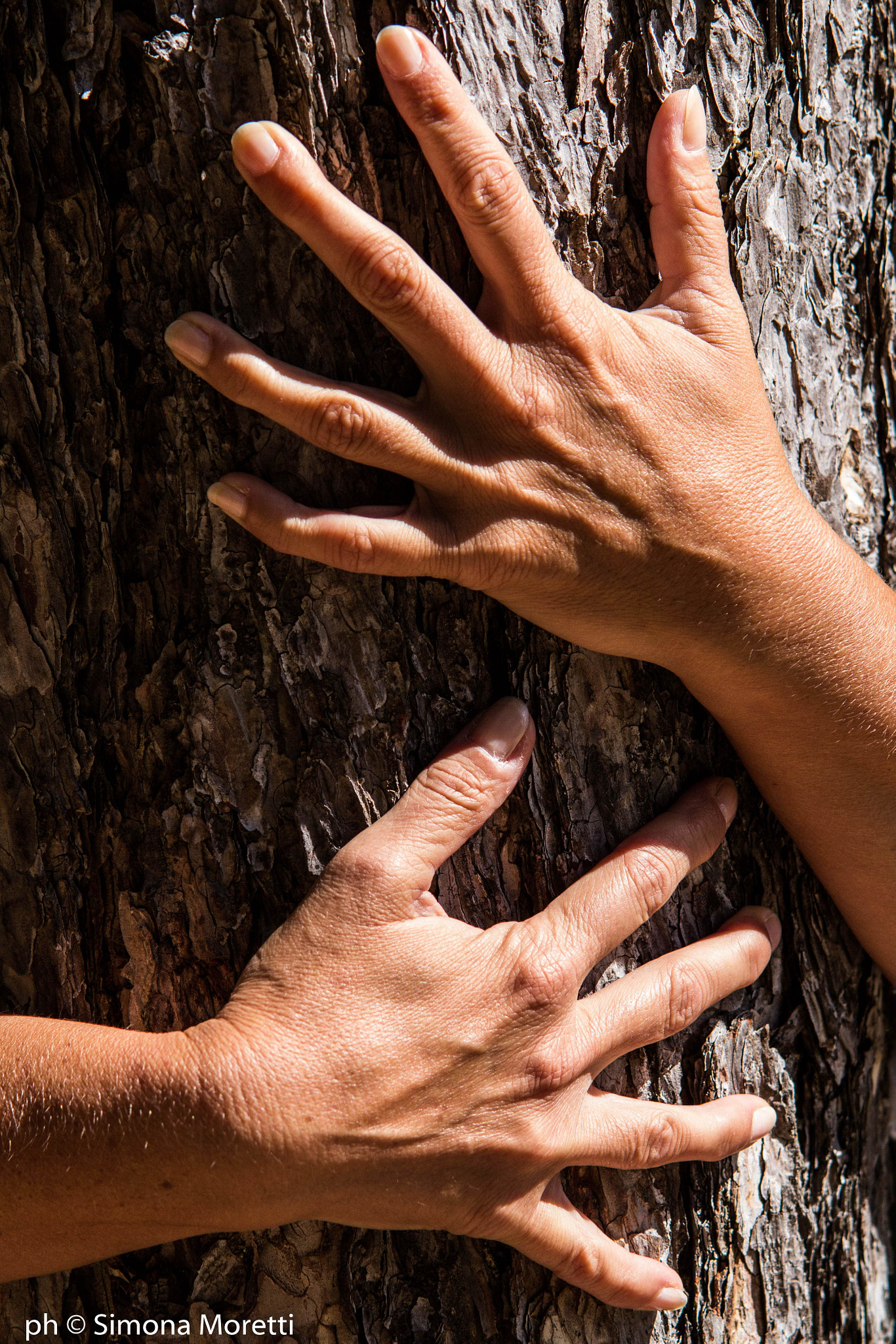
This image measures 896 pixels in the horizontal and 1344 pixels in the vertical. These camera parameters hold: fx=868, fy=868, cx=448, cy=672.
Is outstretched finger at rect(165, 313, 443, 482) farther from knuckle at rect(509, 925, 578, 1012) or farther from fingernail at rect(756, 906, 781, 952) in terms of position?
fingernail at rect(756, 906, 781, 952)

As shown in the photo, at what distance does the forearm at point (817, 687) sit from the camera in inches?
45.5

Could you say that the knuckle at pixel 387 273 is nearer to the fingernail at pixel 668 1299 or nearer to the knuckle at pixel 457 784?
the knuckle at pixel 457 784

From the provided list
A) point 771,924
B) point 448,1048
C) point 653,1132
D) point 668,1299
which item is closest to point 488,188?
point 448,1048

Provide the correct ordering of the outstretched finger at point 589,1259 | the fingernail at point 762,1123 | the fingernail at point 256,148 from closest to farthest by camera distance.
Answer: the fingernail at point 256,148 < the outstretched finger at point 589,1259 < the fingernail at point 762,1123

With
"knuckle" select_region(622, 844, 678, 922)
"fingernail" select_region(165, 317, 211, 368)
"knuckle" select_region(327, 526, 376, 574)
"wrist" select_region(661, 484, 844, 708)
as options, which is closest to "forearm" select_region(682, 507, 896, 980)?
"wrist" select_region(661, 484, 844, 708)

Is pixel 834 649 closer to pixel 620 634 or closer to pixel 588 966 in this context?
pixel 620 634

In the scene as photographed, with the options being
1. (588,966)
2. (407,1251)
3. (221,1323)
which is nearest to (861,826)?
(588,966)

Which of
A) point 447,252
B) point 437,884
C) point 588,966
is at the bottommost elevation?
point 588,966

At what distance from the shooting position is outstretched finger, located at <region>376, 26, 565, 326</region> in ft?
3.19

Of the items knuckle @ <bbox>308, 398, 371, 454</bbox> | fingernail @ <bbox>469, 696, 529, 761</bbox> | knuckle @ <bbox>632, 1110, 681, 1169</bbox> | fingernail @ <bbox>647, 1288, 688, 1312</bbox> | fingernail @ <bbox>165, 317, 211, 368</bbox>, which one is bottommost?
fingernail @ <bbox>647, 1288, 688, 1312</bbox>

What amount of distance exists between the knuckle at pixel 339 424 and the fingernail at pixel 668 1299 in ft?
4.02

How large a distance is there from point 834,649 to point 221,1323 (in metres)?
1.26

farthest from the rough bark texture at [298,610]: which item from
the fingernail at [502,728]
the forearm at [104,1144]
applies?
the forearm at [104,1144]

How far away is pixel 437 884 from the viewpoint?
3.87 feet
